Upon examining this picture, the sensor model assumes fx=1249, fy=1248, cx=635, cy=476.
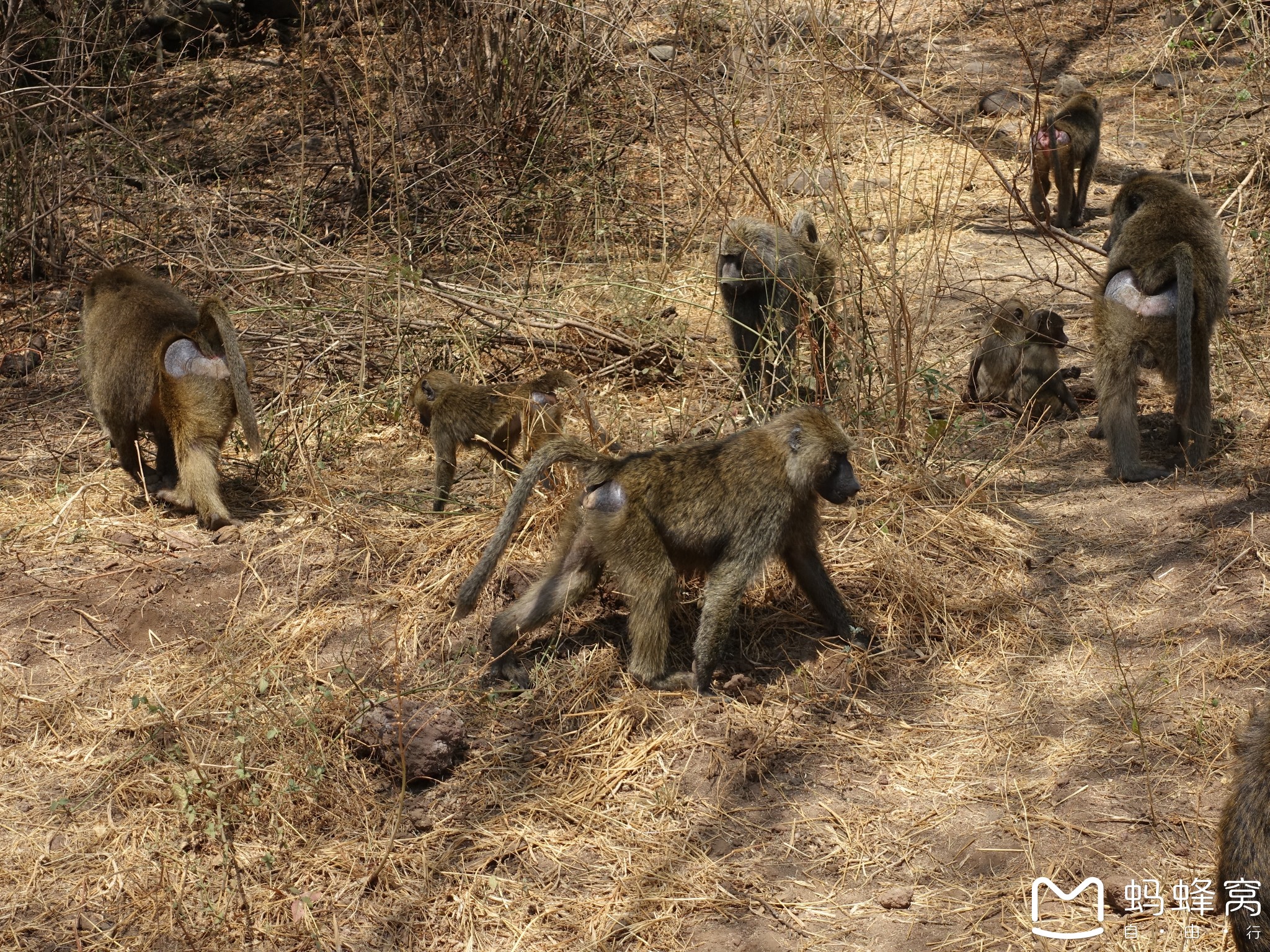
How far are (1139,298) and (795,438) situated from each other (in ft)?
8.03

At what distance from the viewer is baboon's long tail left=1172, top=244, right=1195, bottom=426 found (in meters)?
5.83

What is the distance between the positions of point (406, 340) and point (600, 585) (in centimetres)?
253

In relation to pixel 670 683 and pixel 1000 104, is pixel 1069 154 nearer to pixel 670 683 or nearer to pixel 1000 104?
pixel 1000 104

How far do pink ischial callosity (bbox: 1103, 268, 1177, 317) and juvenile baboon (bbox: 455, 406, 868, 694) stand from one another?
7.38 ft

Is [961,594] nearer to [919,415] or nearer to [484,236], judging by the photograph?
[919,415]

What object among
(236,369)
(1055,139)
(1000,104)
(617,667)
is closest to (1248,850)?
(617,667)

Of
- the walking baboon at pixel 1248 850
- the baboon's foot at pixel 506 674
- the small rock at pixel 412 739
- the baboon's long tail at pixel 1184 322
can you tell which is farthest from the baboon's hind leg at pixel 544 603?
the baboon's long tail at pixel 1184 322

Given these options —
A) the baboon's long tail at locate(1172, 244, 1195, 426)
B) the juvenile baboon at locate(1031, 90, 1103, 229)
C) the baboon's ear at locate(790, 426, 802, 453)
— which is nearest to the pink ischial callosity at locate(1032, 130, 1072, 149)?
the juvenile baboon at locate(1031, 90, 1103, 229)

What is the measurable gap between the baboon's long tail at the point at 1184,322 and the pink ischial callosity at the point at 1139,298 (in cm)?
15

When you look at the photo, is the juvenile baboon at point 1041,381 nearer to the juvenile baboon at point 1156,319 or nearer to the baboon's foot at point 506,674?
the juvenile baboon at point 1156,319

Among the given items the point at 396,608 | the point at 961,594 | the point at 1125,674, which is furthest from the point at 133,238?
the point at 1125,674

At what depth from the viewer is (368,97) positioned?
28.6ft

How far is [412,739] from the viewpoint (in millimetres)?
4289

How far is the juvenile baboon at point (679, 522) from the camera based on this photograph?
4.60m
